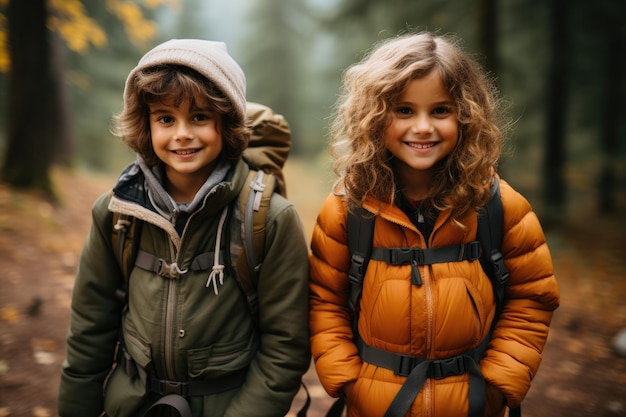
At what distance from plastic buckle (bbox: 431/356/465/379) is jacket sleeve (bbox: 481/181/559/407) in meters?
0.19

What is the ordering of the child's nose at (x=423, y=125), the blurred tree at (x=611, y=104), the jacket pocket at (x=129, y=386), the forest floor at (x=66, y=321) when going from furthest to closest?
the blurred tree at (x=611, y=104) < the forest floor at (x=66, y=321) < the jacket pocket at (x=129, y=386) < the child's nose at (x=423, y=125)

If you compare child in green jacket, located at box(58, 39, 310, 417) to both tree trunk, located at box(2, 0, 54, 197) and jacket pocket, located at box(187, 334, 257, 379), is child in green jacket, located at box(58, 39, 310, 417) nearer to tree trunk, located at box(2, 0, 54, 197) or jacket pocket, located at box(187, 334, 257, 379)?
jacket pocket, located at box(187, 334, 257, 379)

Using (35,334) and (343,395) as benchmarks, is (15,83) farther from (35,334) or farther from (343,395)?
(343,395)

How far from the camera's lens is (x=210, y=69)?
2.24 m

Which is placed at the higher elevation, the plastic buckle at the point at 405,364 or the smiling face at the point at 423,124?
the smiling face at the point at 423,124

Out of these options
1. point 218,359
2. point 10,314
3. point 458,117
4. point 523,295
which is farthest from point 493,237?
Answer: point 10,314

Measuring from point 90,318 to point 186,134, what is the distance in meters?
1.15

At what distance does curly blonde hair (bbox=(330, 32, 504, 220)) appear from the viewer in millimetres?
2266

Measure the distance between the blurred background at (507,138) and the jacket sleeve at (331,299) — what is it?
2.32 ft

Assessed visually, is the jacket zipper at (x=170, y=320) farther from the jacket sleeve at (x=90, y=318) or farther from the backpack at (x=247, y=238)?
the jacket sleeve at (x=90, y=318)

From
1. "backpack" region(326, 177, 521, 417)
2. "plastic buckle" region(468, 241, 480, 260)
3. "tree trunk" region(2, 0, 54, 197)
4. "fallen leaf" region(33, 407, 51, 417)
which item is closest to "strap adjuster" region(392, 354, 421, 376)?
"backpack" region(326, 177, 521, 417)

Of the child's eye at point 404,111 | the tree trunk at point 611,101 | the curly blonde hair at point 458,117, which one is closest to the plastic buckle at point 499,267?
the curly blonde hair at point 458,117

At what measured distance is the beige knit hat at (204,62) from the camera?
2.22 metres

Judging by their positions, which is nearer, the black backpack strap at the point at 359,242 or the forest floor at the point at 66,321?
the black backpack strap at the point at 359,242
